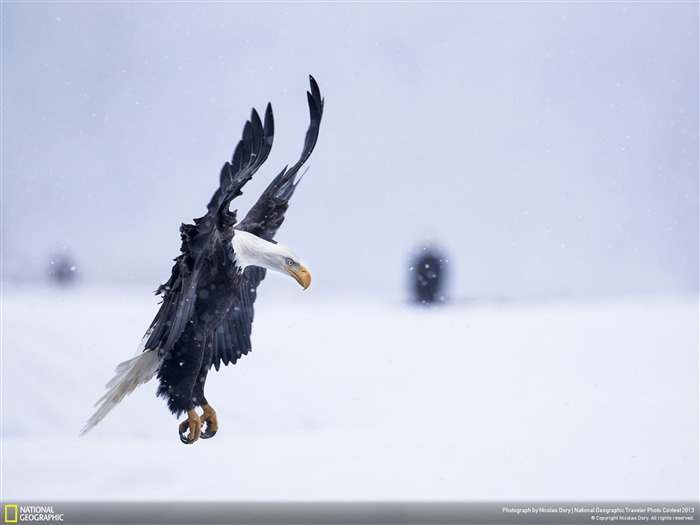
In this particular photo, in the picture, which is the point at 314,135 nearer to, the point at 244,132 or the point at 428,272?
the point at 244,132

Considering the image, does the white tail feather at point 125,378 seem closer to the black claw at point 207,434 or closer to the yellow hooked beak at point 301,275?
the black claw at point 207,434

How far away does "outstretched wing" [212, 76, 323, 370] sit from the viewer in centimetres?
193

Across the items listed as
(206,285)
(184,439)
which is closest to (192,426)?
(184,439)

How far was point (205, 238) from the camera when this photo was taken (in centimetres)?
163

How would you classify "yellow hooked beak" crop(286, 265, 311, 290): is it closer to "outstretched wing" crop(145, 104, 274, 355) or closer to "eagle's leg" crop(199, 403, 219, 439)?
"outstretched wing" crop(145, 104, 274, 355)

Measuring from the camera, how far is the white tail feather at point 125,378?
1.88 meters

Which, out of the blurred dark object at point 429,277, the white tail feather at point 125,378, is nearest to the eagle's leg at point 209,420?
the white tail feather at point 125,378

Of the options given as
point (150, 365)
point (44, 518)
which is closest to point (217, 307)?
point (150, 365)

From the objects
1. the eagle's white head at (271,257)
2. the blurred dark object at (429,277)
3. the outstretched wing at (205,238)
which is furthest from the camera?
the blurred dark object at (429,277)

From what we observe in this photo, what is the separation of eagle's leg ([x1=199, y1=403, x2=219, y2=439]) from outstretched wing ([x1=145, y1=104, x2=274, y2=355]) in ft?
0.82

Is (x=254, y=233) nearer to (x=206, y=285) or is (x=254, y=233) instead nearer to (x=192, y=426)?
(x=206, y=285)

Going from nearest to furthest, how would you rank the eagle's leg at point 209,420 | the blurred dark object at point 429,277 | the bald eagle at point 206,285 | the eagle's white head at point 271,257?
the bald eagle at point 206,285, the eagle's white head at point 271,257, the eagle's leg at point 209,420, the blurred dark object at point 429,277

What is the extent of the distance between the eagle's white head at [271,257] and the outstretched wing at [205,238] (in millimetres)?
70

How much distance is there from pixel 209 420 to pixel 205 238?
0.63 m
